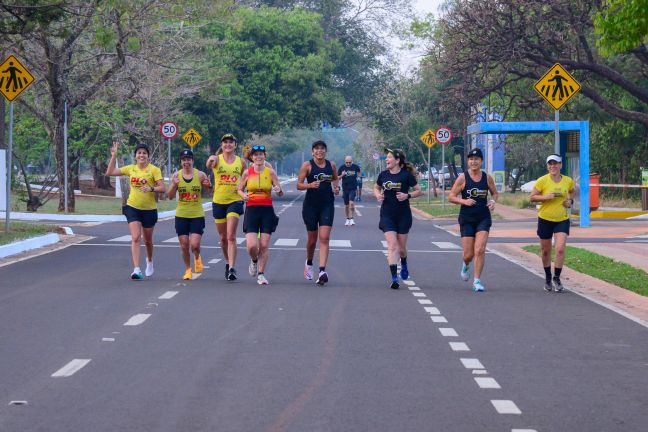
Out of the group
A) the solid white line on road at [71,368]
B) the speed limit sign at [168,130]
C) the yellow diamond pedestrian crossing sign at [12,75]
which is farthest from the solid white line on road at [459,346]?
the speed limit sign at [168,130]

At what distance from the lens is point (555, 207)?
625 inches

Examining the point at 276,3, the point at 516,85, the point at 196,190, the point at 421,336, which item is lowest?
the point at 421,336

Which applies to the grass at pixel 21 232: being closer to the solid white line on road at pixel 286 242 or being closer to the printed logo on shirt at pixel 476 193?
the solid white line on road at pixel 286 242

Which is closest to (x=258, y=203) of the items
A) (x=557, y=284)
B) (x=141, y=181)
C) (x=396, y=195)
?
(x=141, y=181)

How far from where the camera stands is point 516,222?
116 feet

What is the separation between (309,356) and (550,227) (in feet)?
22.3

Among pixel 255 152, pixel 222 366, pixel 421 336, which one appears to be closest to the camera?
pixel 222 366

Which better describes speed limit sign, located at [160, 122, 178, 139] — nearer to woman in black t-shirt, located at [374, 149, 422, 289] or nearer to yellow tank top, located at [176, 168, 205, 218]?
yellow tank top, located at [176, 168, 205, 218]

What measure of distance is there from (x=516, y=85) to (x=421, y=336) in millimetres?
30609

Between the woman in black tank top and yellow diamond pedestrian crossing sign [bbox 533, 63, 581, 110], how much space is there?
259 inches

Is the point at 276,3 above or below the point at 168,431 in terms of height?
above

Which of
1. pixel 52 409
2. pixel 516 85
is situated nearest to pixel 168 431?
pixel 52 409

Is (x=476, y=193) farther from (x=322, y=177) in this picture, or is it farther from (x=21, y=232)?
(x=21, y=232)

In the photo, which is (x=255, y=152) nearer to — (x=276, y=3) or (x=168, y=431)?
(x=168, y=431)
